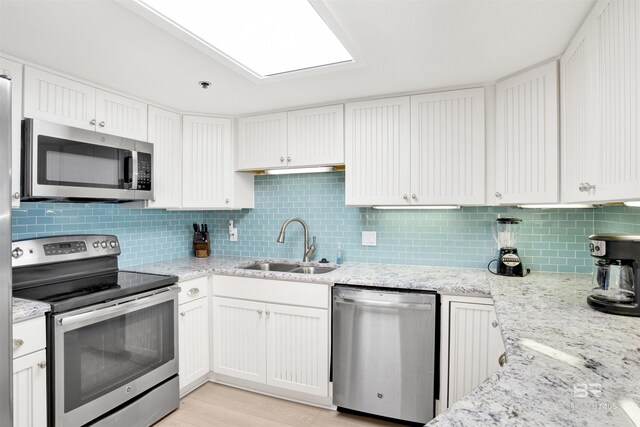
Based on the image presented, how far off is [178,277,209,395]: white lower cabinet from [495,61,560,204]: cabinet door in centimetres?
223

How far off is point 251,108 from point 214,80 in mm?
643

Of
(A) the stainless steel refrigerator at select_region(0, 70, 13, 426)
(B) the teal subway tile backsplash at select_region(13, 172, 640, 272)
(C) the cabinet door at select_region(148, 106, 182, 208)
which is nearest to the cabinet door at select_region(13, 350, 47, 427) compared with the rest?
(A) the stainless steel refrigerator at select_region(0, 70, 13, 426)

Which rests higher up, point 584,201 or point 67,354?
point 584,201

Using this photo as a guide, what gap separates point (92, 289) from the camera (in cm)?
201

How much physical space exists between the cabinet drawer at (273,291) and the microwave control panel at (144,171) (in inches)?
33.8

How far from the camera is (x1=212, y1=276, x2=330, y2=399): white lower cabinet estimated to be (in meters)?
2.43

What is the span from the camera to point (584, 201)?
152 centimetres

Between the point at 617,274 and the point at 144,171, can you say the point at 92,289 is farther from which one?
the point at 617,274

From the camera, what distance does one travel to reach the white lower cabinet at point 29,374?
1.57m

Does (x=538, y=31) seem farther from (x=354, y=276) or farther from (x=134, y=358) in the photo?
(x=134, y=358)

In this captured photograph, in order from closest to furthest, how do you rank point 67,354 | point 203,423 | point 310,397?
point 67,354, point 203,423, point 310,397

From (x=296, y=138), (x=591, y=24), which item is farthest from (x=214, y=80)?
(x=591, y=24)

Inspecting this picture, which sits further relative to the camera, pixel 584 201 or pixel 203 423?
pixel 203 423

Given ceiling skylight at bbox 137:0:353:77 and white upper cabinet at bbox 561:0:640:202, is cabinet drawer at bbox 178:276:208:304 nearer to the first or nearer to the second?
ceiling skylight at bbox 137:0:353:77
